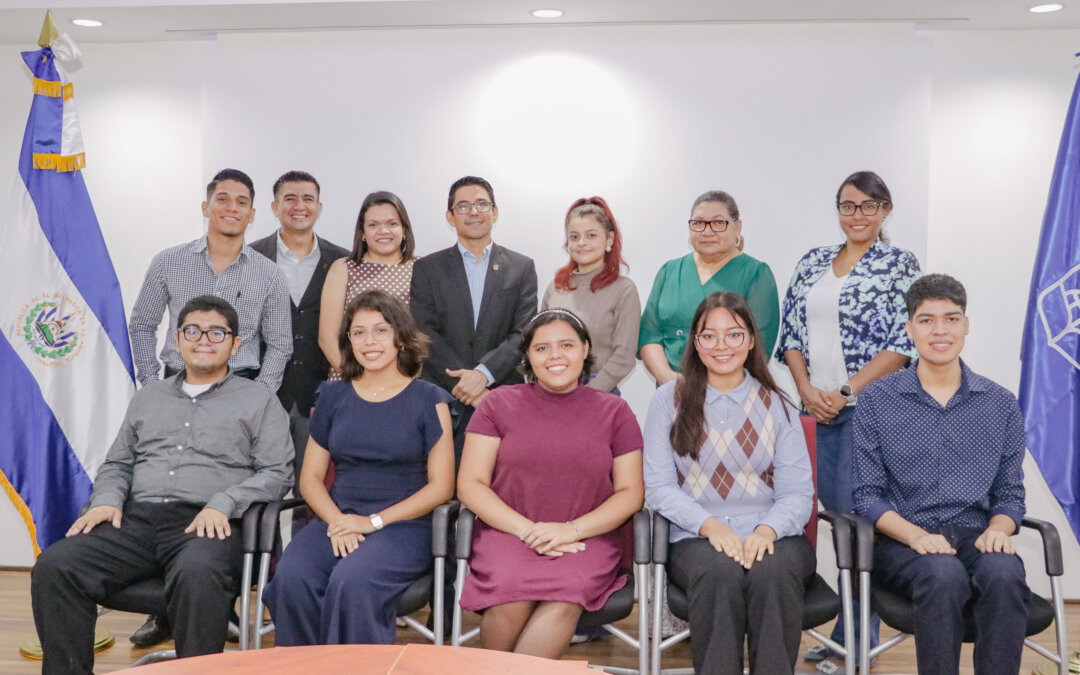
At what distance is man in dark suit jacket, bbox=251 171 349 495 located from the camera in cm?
388

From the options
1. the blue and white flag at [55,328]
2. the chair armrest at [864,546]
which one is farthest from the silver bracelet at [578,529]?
the blue and white flag at [55,328]

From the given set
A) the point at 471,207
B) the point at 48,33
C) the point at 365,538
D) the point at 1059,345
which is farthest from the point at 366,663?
the point at 48,33

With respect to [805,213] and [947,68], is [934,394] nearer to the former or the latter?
[805,213]

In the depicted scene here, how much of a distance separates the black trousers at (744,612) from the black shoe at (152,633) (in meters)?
2.15

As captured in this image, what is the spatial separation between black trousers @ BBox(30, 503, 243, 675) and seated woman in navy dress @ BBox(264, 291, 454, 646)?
7.8 inches

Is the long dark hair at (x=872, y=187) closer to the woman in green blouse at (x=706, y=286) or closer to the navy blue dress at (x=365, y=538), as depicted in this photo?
the woman in green blouse at (x=706, y=286)

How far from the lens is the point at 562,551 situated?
288 cm

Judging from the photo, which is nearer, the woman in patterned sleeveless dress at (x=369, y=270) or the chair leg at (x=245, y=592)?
the chair leg at (x=245, y=592)

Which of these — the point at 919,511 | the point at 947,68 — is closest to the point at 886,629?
the point at 919,511

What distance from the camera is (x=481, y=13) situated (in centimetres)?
413

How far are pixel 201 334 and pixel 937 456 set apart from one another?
2533 mm

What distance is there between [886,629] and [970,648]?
370mm

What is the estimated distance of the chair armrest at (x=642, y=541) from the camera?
9.18ft

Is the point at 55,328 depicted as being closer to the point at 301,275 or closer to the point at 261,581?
the point at 301,275
